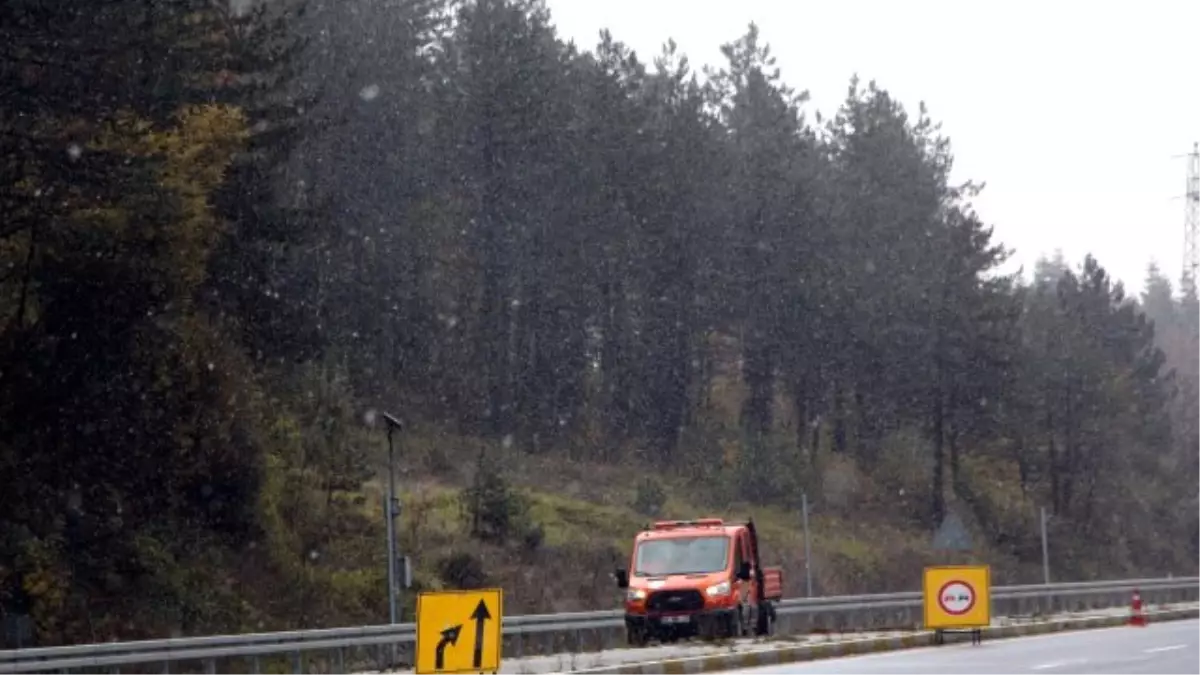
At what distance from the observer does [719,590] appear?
103 feet

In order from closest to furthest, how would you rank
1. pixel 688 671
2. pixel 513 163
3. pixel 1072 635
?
pixel 688 671 < pixel 1072 635 < pixel 513 163

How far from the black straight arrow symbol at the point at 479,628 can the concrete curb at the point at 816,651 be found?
119 inches

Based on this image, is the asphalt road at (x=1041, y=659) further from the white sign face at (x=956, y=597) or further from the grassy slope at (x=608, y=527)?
the grassy slope at (x=608, y=527)

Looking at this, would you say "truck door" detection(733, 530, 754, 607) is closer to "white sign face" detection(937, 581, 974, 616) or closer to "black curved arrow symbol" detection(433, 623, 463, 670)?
"white sign face" detection(937, 581, 974, 616)

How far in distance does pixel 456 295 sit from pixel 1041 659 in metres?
45.4

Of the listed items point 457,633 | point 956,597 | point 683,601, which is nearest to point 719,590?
point 683,601

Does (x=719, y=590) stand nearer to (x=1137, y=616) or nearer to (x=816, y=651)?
(x=816, y=651)

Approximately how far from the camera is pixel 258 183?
136 feet

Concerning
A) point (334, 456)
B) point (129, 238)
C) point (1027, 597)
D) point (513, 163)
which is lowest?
point (1027, 597)

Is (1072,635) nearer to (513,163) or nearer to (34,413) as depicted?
(34,413)

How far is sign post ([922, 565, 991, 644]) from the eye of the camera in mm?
30641

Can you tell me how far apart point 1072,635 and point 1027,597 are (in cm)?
1304

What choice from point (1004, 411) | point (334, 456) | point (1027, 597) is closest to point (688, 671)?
point (334, 456)

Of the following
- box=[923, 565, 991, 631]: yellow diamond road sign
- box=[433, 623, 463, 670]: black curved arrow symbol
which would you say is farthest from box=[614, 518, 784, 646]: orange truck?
box=[433, 623, 463, 670]: black curved arrow symbol
